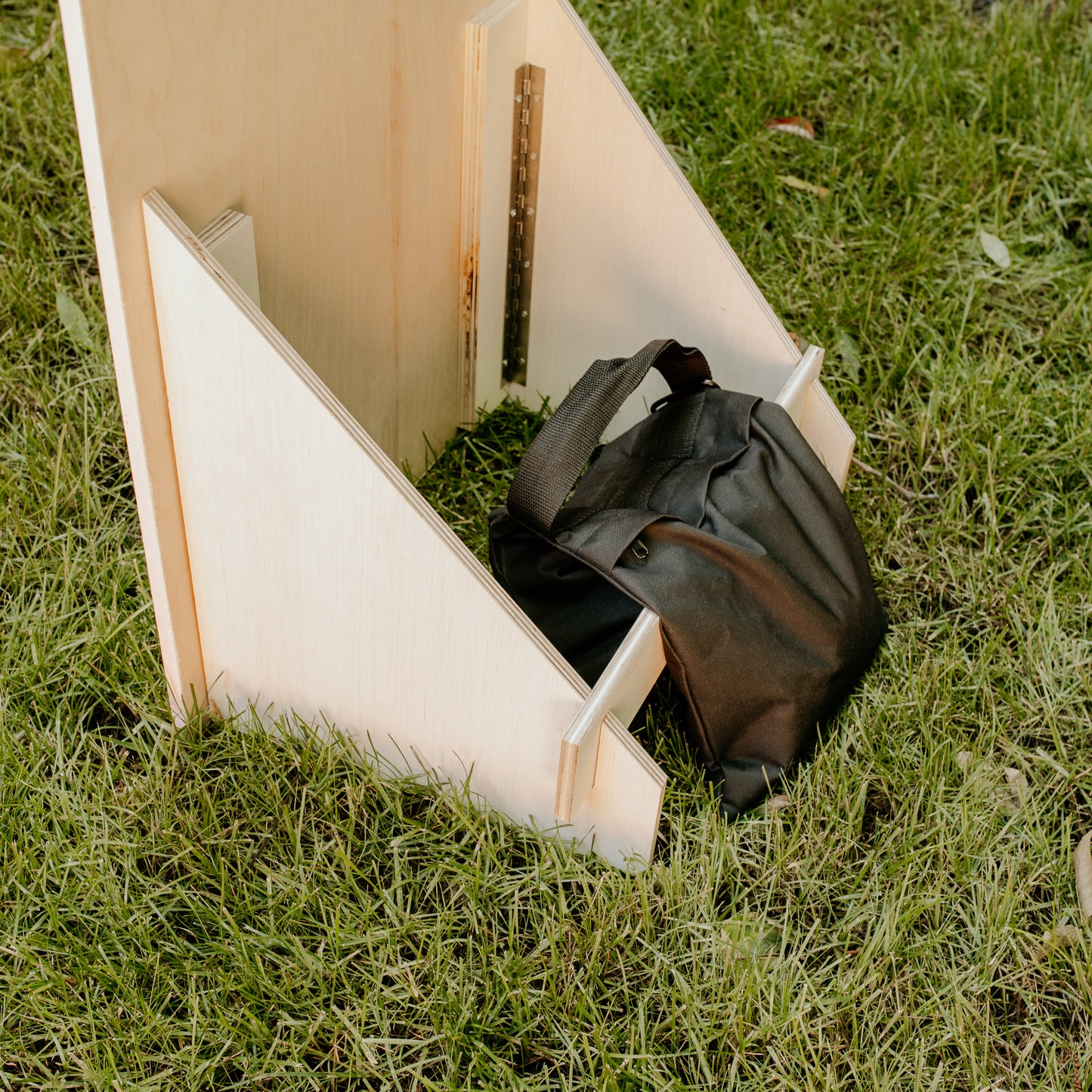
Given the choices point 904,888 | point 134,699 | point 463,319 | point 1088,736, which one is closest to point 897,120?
point 463,319

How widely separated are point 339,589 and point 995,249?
160 cm

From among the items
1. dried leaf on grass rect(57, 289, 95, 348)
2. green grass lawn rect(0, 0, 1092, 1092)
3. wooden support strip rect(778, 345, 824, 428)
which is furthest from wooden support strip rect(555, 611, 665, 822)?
dried leaf on grass rect(57, 289, 95, 348)

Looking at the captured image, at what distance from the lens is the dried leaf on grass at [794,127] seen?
2520 millimetres

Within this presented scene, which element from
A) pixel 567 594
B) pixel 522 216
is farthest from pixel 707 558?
pixel 522 216

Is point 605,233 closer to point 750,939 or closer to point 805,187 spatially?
point 805,187

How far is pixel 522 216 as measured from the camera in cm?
187

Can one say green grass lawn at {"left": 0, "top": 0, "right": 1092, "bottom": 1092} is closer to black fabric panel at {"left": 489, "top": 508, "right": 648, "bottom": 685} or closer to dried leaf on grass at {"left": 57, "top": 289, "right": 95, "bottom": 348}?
dried leaf on grass at {"left": 57, "top": 289, "right": 95, "bottom": 348}

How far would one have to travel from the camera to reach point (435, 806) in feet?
4.85

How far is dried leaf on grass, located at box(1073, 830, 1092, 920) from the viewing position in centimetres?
146

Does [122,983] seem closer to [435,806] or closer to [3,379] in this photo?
[435,806]

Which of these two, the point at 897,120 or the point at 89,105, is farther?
the point at 897,120

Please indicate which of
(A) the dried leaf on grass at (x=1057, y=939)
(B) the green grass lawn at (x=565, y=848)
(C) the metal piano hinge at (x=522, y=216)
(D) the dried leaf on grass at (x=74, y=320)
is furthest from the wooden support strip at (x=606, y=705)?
(D) the dried leaf on grass at (x=74, y=320)

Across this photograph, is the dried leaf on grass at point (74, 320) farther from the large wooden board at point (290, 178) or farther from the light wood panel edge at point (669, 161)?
the light wood panel edge at point (669, 161)

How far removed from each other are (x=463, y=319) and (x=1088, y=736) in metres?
1.06
